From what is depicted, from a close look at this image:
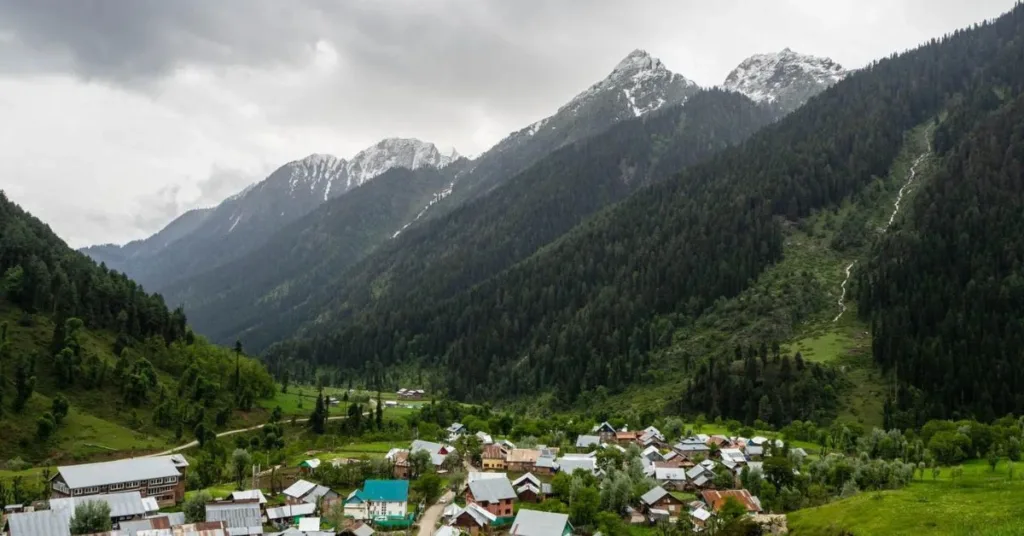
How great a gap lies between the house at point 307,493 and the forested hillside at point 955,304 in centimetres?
10142

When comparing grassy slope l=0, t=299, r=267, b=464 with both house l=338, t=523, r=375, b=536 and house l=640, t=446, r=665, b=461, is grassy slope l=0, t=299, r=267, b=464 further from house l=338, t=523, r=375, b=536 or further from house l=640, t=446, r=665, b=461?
house l=640, t=446, r=665, b=461

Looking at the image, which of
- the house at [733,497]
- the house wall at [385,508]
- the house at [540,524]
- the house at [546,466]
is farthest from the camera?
the house at [546,466]

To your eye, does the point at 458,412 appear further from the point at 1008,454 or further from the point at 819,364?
the point at 1008,454

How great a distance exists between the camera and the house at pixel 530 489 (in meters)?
93.7

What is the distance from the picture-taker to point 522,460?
10888 centimetres

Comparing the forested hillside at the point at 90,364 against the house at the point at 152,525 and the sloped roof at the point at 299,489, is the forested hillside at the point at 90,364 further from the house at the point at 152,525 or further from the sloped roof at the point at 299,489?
the house at the point at 152,525

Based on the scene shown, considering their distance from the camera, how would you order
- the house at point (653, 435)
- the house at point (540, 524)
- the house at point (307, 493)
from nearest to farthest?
the house at point (540, 524) → the house at point (307, 493) → the house at point (653, 435)

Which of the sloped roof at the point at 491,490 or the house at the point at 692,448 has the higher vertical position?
the sloped roof at the point at 491,490

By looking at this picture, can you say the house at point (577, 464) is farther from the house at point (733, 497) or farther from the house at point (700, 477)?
the house at point (733, 497)

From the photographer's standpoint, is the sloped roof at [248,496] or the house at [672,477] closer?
the sloped roof at [248,496]

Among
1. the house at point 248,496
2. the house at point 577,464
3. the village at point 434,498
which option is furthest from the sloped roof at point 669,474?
the house at point 248,496

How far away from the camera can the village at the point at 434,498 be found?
75.0 m

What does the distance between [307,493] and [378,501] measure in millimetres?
9571

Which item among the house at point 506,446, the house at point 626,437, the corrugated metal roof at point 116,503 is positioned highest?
the corrugated metal roof at point 116,503
